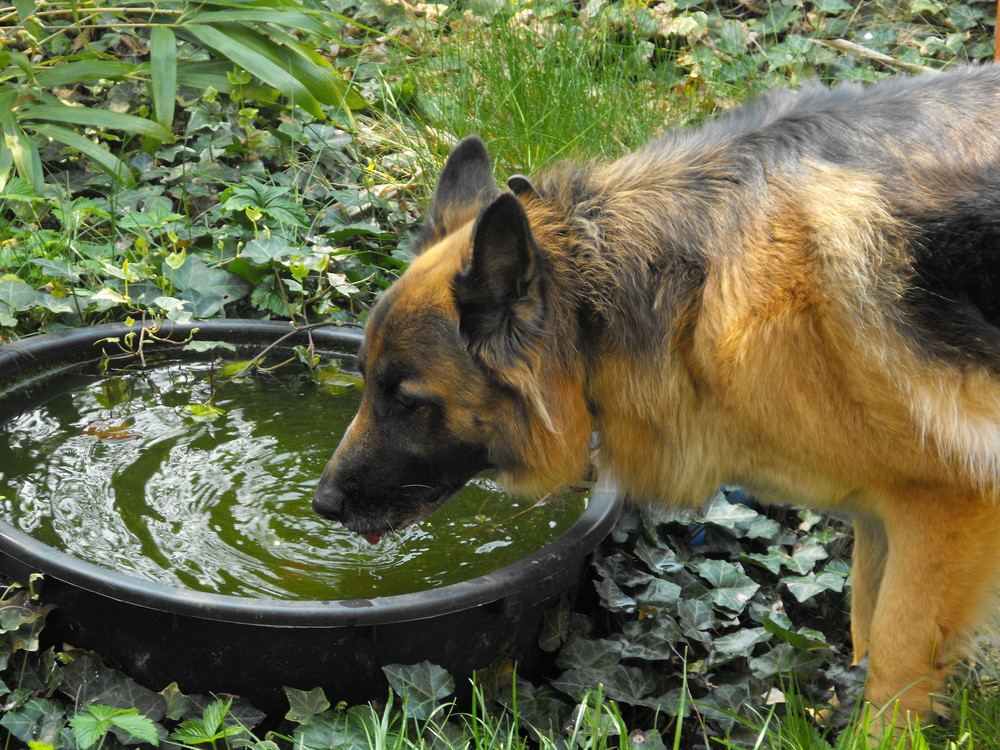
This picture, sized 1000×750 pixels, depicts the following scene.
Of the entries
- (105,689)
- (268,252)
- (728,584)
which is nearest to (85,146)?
(268,252)

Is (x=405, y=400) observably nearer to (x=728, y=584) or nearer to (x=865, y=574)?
(x=728, y=584)

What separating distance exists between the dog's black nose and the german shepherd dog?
0.05 meters

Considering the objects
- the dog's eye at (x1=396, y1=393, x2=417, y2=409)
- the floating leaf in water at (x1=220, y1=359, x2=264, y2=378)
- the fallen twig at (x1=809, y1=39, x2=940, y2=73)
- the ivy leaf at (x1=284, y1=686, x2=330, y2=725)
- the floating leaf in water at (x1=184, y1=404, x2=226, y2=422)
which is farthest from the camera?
the fallen twig at (x1=809, y1=39, x2=940, y2=73)

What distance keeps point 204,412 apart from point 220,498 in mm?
587

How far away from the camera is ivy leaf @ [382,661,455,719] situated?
290cm

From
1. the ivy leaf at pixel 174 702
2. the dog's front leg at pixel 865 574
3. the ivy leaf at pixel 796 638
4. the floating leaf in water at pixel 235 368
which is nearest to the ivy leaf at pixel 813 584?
the dog's front leg at pixel 865 574

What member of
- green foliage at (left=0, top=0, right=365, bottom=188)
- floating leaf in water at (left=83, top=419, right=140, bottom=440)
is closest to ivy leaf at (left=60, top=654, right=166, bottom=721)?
floating leaf in water at (left=83, top=419, right=140, bottom=440)

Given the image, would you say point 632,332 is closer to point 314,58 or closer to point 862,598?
point 862,598

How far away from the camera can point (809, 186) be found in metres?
2.83

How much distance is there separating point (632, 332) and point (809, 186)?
0.66 m

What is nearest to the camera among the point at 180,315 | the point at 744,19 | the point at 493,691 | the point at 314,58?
the point at 493,691

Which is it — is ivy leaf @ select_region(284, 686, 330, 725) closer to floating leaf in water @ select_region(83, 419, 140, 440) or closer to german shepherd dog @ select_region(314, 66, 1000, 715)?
german shepherd dog @ select_region(314, 66, 1000, 715)

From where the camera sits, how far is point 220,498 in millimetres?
3760

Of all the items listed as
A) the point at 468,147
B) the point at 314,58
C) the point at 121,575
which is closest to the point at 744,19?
the point at 314,58
